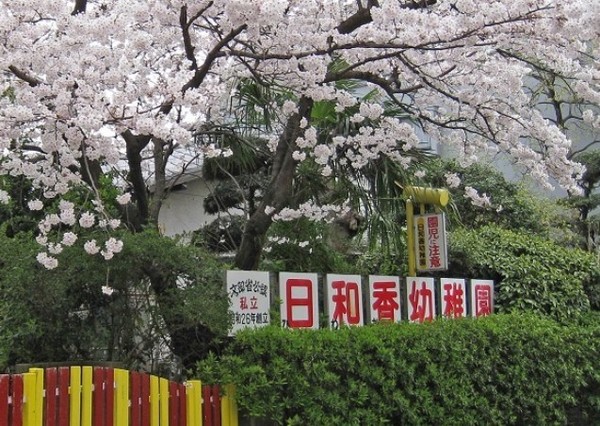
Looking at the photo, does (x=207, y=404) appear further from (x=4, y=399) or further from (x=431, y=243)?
(x=431, y=243)

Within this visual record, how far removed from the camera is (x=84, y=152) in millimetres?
5941

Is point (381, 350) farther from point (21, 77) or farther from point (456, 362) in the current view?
point (21, 77)

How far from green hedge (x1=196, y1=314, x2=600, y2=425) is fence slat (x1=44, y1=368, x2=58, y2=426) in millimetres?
1301

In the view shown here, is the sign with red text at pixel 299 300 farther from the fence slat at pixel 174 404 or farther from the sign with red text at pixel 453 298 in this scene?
the sign with red text at pixel 453 298

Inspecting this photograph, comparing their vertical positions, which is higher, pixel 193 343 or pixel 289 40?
pixel 289 40

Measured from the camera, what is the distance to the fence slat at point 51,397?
4.80m

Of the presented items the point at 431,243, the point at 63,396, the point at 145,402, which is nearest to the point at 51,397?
the point at 63,396

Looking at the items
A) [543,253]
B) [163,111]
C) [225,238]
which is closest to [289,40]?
[163,111]

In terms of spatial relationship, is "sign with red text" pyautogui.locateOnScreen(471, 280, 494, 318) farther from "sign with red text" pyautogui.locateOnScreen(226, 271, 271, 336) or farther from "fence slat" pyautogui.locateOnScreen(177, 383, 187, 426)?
"fence slat" pyautogui.locateOnScreen(177, 383, 187, 426)

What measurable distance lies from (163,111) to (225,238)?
4.46 meters

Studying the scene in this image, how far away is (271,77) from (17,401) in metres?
4.11

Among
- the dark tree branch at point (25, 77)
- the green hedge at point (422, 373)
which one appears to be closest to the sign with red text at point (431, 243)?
the green hedge at point (422, 373)

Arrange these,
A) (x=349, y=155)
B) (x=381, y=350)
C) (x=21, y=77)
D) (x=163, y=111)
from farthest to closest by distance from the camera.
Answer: (x=349, y=155), (x=381, y=350), (x=163, y=111), (x=21, y=77)

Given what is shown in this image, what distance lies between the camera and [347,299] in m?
7.63
